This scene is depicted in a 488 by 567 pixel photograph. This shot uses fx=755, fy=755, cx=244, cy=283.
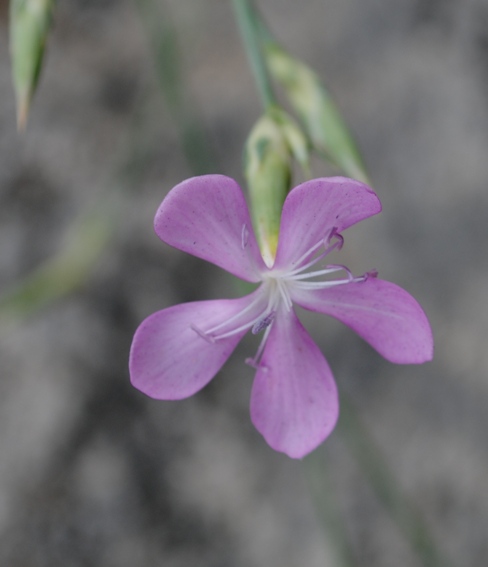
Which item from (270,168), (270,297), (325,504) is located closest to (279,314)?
(270,297)

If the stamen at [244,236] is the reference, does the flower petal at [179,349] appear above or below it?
below

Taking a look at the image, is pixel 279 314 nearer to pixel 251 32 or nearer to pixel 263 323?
pixel 263 323

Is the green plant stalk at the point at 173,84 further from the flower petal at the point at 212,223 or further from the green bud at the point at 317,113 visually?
the flower petal at the point at 212,223

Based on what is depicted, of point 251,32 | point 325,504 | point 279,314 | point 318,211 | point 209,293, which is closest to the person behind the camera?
point 318,211

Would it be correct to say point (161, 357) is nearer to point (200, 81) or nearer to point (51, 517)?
point (51, 517)

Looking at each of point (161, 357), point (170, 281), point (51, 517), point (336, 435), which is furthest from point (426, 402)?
point (161, 357)

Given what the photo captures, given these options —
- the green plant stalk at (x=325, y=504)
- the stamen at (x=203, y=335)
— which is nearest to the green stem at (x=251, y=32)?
the stamen at (x=203, y=335)
